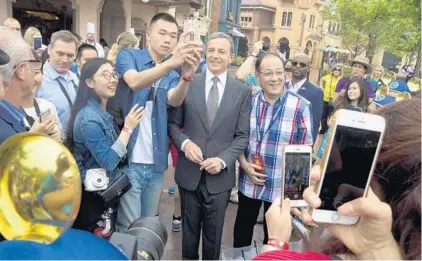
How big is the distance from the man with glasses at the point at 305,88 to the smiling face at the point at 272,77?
1.55 m

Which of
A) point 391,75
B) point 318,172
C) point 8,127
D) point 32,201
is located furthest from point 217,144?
point 391,75

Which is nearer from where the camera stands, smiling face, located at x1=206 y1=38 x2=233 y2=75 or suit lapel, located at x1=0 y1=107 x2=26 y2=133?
suit lapel, located at x1=0 y1=107 x2=26 y2=133

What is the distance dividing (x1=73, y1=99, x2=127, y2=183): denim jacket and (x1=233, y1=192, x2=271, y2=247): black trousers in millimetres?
977

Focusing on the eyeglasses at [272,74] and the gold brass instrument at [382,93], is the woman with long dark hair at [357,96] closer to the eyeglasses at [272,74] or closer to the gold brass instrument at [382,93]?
the gold brass instrument at [382,93]

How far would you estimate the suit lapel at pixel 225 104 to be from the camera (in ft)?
7.91

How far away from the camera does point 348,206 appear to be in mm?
926

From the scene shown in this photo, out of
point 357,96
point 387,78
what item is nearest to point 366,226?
point 357,96

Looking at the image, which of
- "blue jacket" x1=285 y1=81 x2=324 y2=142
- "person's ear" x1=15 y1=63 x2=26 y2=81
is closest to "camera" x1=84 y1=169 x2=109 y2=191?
"person's ear" x1=15 y1=63 x2=26 y2=81

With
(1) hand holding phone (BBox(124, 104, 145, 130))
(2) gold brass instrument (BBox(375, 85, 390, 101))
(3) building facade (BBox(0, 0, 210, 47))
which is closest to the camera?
(1) hand holding phone (BBox(124, 104, 145, 130))

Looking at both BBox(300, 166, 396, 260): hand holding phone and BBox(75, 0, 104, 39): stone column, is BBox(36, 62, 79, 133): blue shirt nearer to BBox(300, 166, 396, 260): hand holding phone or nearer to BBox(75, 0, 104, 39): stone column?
BBox(300, 166, 396, 260): hand holding phone

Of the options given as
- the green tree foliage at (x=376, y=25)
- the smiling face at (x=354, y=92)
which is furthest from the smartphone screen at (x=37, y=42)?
the green tree foliage at (x=376, y=25)

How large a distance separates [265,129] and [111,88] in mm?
1049

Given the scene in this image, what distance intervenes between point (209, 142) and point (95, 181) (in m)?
0.76

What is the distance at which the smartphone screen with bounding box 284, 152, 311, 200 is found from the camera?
1.42m
